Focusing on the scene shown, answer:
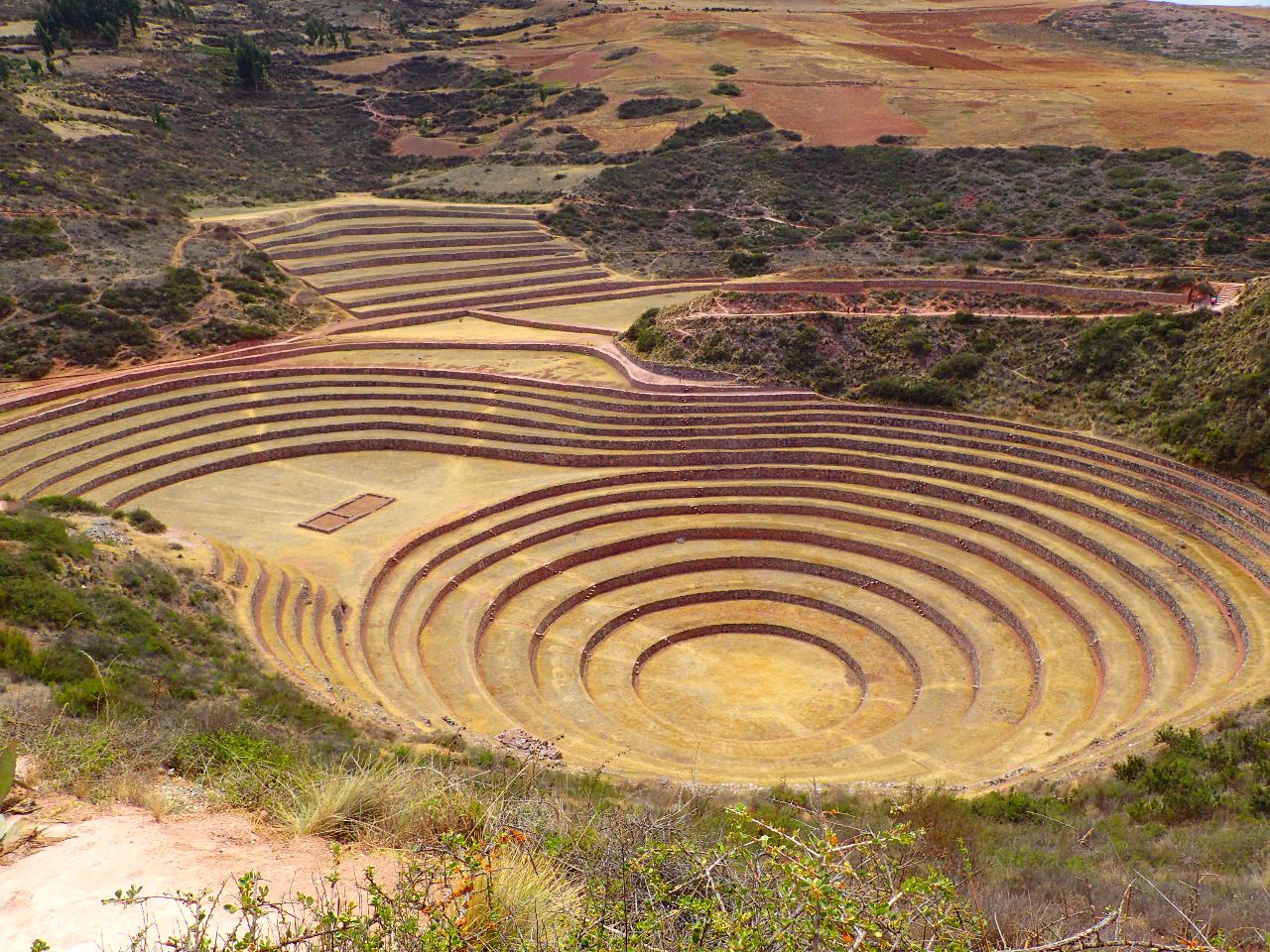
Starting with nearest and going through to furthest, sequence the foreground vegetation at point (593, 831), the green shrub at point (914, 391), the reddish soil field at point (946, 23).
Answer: the foreground vegetation at point (593, 831)
the green shrub at point (914, 391)
the reddish soil field at point (946, 23)

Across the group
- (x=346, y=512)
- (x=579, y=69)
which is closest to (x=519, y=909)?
(x=346, y=512)

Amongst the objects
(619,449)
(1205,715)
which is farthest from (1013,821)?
(619,449)

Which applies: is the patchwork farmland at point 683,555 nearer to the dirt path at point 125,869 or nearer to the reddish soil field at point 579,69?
the dirt path at point 125,869

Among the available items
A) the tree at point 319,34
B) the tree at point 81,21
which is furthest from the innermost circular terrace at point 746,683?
the tree at point 319,34

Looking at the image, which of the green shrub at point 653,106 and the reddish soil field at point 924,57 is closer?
the green shrub at point 653,106

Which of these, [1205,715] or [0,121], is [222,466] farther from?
[0,121]
